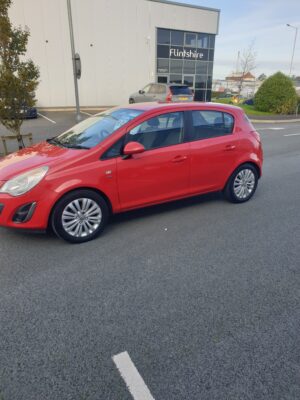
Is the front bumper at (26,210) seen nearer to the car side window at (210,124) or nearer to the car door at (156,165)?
the car door at (156,165)

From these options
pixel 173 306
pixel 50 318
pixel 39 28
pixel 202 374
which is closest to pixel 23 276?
pixel 50 318

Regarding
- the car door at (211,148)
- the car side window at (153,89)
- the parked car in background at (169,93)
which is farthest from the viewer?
the car side window at (153,89)

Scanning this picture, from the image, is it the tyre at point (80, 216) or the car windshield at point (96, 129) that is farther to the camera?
the car windshield at point (96, 129)

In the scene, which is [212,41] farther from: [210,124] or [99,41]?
[210,124]

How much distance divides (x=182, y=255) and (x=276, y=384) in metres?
1.70

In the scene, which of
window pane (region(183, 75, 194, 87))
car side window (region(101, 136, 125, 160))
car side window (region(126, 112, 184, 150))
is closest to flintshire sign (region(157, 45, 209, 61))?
window pane (region(183, 75, 194, 87))

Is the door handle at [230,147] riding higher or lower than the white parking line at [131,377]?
higher

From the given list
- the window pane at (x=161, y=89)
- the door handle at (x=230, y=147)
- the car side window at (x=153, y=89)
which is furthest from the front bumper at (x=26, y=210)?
the car side window at (x=153, y=89)

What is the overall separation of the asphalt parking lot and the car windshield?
122 centimetres

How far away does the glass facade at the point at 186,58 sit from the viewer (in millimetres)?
24531

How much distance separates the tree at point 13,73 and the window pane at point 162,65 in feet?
62.5

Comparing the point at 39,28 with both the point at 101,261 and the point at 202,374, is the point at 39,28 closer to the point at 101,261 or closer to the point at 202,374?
the point at 101,261

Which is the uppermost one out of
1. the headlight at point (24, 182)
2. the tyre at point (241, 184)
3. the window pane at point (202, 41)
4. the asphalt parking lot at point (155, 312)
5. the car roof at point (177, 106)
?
the window pane at point (202, 41)

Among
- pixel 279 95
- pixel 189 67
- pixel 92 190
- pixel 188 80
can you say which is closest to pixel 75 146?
pixel 92 190
